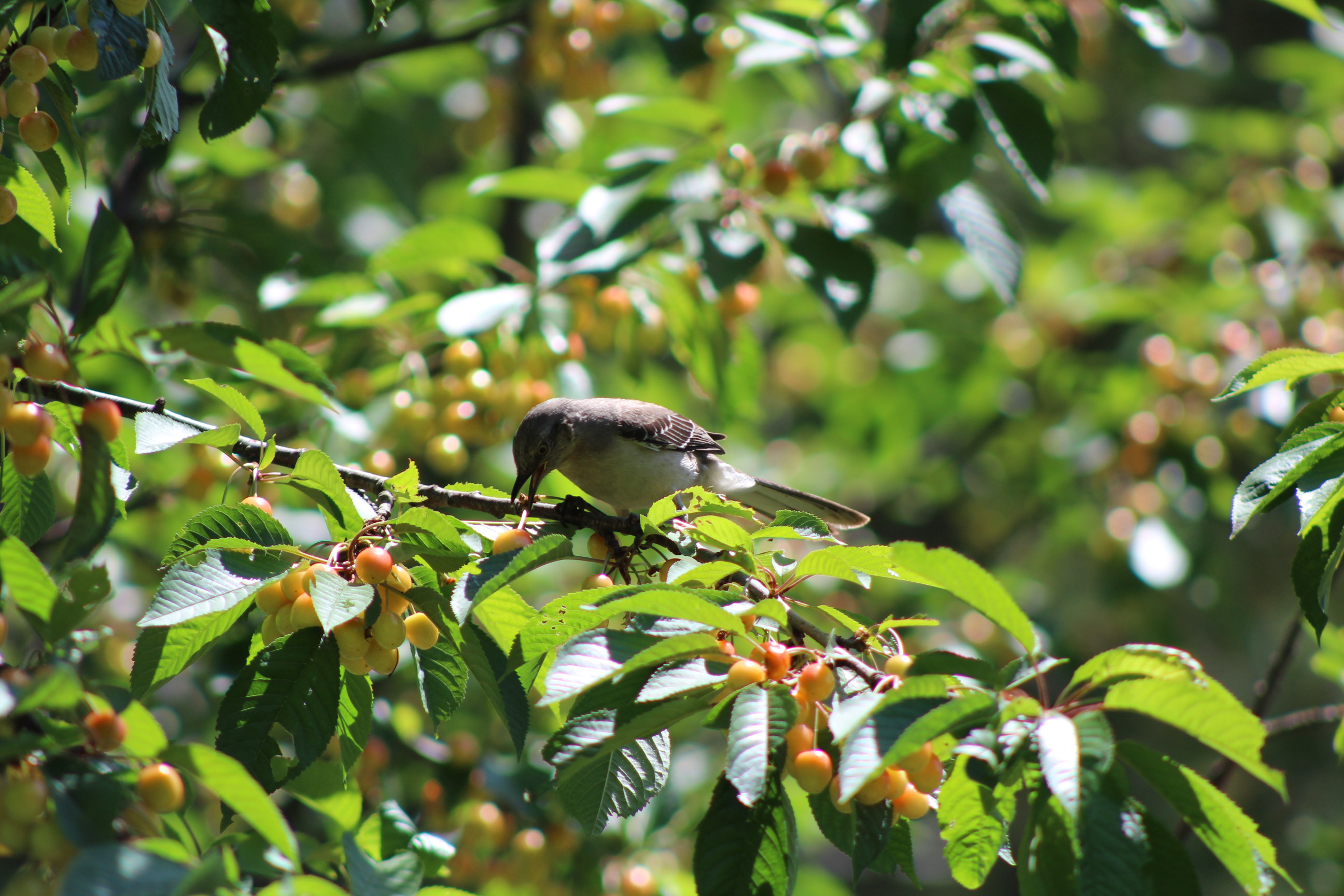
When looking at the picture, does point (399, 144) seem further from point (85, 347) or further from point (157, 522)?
point (85, 347)

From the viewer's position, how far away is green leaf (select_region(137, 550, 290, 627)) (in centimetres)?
208

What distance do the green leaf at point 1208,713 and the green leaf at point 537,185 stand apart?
3662mm

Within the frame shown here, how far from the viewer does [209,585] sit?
218cm

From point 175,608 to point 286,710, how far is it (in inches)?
16.7

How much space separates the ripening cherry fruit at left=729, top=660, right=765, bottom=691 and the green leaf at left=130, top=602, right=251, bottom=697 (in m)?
1.12

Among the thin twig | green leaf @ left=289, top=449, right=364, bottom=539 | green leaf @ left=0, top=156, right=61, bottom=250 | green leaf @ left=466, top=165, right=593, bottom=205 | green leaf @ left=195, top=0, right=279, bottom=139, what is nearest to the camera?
green leaf @ left=0, top=156, right=61, bottom=250

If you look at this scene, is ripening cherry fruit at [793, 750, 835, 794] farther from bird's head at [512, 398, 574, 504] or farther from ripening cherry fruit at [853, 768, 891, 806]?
bird's head at [512, 398, 574, 504]

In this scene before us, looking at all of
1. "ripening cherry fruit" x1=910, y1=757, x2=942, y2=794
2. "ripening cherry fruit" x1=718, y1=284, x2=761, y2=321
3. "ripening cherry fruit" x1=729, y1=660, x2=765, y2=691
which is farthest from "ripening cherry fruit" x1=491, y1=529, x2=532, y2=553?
"ripening cherry fruit" x1=718, y1=284, x2=761, y2=321

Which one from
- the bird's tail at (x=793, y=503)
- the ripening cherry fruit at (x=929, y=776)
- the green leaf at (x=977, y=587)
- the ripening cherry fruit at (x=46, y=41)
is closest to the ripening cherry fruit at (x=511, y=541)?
the green leaf at (x=977, y=587)

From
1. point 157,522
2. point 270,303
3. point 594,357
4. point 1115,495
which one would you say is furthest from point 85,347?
point 594,357

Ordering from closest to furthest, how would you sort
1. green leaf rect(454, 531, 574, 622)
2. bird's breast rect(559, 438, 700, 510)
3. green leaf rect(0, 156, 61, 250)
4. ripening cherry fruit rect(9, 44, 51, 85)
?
1. green leaf rect(454, 531, 574, 622)
2. ripening cherry fruit rect(9, 44, 51, 85)
3. green leaf rect(0, 156, 61, 250)
4. bird's breast rect(559, 438, 700, 510)

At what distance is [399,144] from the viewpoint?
21.8 feet

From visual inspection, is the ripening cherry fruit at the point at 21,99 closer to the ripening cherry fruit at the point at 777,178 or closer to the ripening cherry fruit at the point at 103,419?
the ripening cherry fruit at the point at 103,419

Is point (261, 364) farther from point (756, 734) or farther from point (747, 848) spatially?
point (747, 848)
